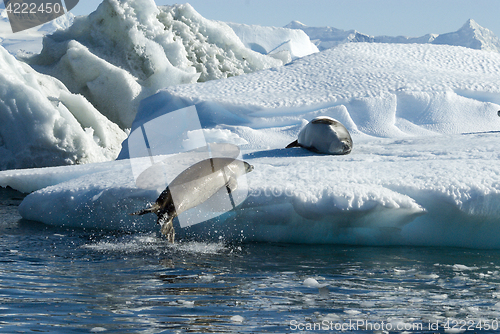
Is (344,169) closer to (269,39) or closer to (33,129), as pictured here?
(33,129)

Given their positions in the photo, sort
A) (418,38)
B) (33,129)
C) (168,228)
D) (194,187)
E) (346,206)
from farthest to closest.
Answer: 1. (418,38)
2. (33,129)
3. (194,187)
4. (346,206)
5. (168,228)

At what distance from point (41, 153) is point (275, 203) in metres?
6.75

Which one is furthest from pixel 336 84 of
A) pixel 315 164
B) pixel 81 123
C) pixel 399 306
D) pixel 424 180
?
pixel 399 306

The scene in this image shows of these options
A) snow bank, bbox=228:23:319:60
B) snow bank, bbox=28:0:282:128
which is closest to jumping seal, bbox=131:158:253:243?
snow bank, bbox=28:0:282:128

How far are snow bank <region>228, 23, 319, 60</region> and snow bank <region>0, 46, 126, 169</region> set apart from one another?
13962 millimetres

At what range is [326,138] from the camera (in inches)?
214

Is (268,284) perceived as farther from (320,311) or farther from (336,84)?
(336,84)

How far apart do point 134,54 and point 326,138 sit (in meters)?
8.62

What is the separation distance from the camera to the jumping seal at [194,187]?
3.33 metres

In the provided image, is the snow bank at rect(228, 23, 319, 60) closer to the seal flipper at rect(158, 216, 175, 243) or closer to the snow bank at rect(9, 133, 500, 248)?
the snow bank at rect(9, 133, 500, 248)

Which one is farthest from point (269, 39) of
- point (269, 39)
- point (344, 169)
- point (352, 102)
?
point (344, 169)

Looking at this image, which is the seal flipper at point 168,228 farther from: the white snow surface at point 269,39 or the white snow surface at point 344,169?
the white snow surface at point 269,39

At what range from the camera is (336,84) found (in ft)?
27.0

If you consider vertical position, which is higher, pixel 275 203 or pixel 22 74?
pixel 22 74
